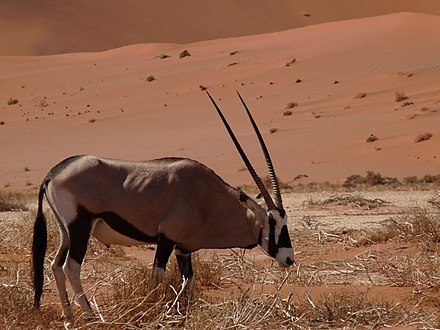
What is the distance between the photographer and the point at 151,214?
7035mm

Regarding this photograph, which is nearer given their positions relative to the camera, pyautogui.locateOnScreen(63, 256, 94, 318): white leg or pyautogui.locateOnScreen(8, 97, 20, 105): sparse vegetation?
pyautogui.locateOnScreen(63, 256, 94, 318): white leg

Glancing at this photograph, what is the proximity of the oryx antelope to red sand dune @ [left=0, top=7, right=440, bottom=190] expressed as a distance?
17.7 metres

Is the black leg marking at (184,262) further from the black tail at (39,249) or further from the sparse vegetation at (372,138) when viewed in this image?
the sparse vegetation at (372,138)

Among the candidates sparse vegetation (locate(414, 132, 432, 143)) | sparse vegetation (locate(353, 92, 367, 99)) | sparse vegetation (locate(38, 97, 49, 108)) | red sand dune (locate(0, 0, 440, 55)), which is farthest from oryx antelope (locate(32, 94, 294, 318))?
red sand dune (locate(0, 0, 440, 55))

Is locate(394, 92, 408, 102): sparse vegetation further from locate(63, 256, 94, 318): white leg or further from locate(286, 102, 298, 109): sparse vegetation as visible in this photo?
locate(63, 256, 94, 318): white leg

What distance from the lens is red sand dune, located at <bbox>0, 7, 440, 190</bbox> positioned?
29188 millimetres

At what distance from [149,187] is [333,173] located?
19.3m

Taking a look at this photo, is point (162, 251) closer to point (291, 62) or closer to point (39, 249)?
point (39, 249)

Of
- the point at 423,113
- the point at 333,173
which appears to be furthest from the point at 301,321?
the point at 423,113

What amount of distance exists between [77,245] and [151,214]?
561 mm

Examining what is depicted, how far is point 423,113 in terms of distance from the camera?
1319 inches

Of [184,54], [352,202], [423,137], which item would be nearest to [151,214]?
[352,202]

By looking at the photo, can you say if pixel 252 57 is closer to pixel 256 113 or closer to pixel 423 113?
pixel 256 113

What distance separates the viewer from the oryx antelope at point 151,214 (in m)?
6.91
